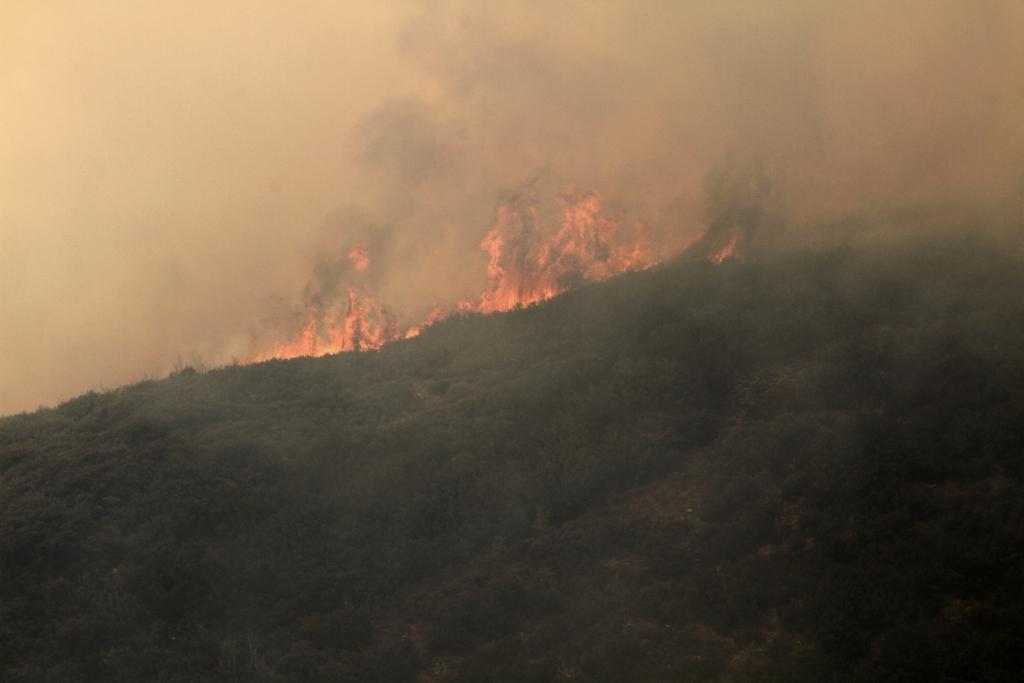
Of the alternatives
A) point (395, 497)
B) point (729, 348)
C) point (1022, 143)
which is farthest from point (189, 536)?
point (1022, 143)

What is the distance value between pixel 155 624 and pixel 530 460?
1175 centimetres

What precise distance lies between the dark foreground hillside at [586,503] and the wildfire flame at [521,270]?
29.5 feet

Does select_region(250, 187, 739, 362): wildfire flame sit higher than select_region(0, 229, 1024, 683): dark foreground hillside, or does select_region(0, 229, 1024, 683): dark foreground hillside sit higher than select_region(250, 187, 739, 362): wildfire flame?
select_region(250, 187, 739, 362): wildfire flame

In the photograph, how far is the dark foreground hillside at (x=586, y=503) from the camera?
66.1 feet

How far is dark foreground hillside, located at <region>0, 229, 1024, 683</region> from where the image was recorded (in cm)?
2014

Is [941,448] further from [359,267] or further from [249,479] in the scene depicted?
[359,267]

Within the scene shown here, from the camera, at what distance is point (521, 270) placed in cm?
4769

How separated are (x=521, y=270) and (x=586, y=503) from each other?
21.7 m

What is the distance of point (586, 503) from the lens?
2769cm

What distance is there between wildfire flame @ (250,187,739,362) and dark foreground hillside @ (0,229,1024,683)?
9000 mm

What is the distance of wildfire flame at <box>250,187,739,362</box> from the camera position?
154 feet

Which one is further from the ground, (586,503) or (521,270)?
(521,270)

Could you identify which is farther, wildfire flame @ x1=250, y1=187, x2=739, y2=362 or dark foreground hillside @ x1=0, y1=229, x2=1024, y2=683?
wildfire flame @ x1=250, y1=187, x2=739, y2=362

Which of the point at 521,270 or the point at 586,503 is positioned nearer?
the point at 586,503
